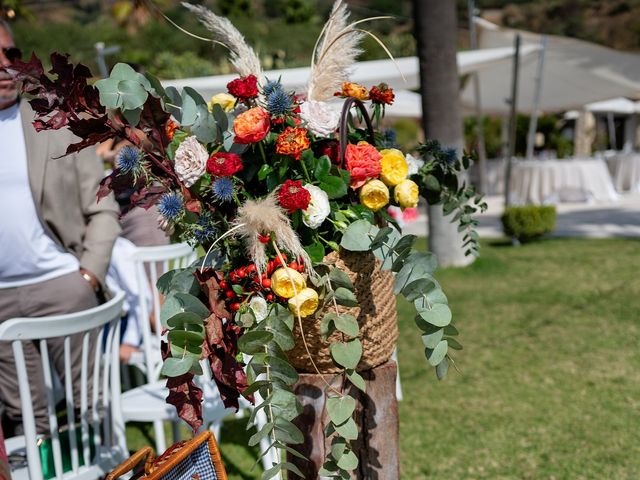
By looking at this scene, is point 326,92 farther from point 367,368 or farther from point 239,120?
point 367,368

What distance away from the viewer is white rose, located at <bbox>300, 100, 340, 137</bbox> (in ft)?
5.19

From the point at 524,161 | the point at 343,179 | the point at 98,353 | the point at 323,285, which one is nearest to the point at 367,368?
the point at 323,285

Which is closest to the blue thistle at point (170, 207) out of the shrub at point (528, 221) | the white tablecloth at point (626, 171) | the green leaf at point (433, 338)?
the green leaf at point (433, 338)

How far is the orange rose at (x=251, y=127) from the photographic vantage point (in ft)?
4.96

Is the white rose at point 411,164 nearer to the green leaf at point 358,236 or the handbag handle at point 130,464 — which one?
the green leaf at point 358,236

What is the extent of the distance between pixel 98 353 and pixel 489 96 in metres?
13.8

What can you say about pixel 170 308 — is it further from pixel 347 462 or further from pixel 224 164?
pixel 347 462

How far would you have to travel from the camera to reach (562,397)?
154 inches

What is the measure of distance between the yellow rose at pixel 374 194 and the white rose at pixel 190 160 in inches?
14.3

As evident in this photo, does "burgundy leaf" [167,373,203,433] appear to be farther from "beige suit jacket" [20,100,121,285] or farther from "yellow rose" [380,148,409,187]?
"beige suit jacket" [20,100,121,285]

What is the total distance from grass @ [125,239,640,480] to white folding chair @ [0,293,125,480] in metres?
1.03

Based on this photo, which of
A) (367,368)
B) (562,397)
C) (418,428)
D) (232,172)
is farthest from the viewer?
(562,397)

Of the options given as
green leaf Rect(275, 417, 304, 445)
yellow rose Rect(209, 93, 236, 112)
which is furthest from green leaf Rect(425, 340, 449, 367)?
yellow rose Rect(209, 93, 236, 112)

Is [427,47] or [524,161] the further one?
[524,161]
